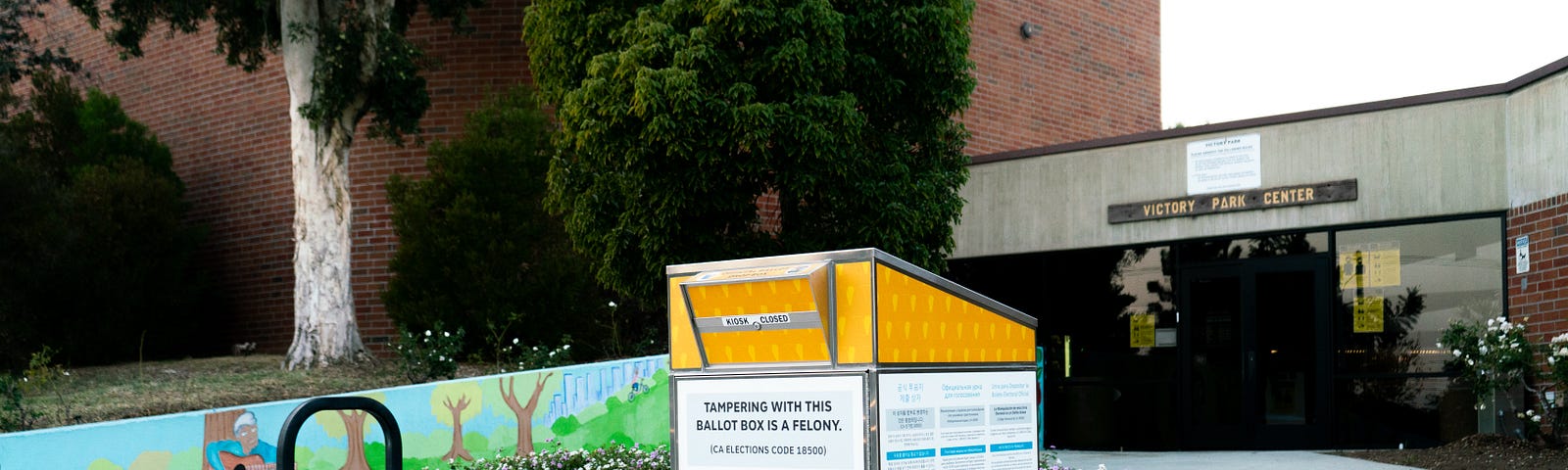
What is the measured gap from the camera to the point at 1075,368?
16094mm

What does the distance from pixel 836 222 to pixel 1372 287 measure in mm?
5366

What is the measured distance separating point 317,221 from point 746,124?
629 cm

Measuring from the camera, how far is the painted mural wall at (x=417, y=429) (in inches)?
392

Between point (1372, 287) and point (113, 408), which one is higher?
point (1372, 287)

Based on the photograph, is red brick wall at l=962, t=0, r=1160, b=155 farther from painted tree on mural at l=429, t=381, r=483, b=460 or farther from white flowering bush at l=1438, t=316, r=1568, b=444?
painted tree on mural at l=429, t=381, r=483, b=460

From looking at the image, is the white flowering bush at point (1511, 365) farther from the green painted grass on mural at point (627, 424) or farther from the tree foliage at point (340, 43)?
the tree foliage at point (340, 43)

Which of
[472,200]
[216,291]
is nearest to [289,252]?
[216,291]

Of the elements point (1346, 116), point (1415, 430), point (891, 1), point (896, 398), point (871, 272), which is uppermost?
point (891, 1)

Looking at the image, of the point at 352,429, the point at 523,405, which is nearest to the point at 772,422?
the point at 352,429

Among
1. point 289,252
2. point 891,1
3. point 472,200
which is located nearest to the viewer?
point 891,1

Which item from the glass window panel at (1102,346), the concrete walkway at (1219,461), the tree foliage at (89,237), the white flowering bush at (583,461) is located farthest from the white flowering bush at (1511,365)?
the tree foliage at (89,237)

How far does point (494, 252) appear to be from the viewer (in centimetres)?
1571

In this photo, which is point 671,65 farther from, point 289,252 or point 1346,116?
point 289,252

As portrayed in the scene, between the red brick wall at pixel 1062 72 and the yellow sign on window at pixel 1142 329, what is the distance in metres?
6.13
